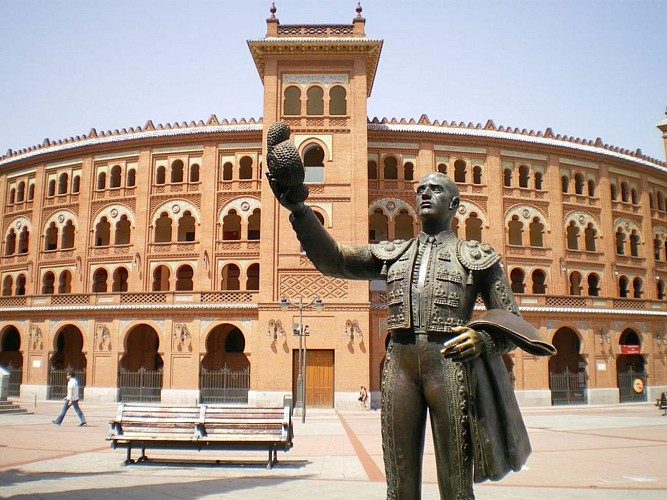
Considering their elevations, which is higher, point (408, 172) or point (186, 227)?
point (408, 172)

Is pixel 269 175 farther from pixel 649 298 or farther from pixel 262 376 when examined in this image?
pixel 649 298

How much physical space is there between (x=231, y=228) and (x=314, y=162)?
684 centimetres

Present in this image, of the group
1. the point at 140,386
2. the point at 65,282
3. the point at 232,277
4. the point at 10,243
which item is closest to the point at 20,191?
the point at 10,243

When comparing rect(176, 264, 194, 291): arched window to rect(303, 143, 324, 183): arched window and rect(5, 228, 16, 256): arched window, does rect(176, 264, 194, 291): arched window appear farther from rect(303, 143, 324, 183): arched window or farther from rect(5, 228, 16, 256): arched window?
rect(5, 228, 16, 256): arched window

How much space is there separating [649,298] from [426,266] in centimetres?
3667

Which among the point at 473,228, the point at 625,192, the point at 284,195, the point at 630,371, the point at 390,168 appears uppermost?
the point at 390,168

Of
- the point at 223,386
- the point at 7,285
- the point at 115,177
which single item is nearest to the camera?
the point at 223,386

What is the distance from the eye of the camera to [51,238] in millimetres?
36375

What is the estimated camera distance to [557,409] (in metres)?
28.8

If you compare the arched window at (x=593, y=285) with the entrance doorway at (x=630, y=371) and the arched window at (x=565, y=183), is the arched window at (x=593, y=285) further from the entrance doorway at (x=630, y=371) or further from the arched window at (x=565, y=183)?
the arched window at (x=565, y=183)

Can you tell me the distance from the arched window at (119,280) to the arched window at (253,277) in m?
7.21

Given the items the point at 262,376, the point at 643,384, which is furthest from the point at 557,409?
the point at 262,376

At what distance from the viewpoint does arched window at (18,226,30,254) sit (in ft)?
120

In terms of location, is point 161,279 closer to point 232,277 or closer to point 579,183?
point 232,277
